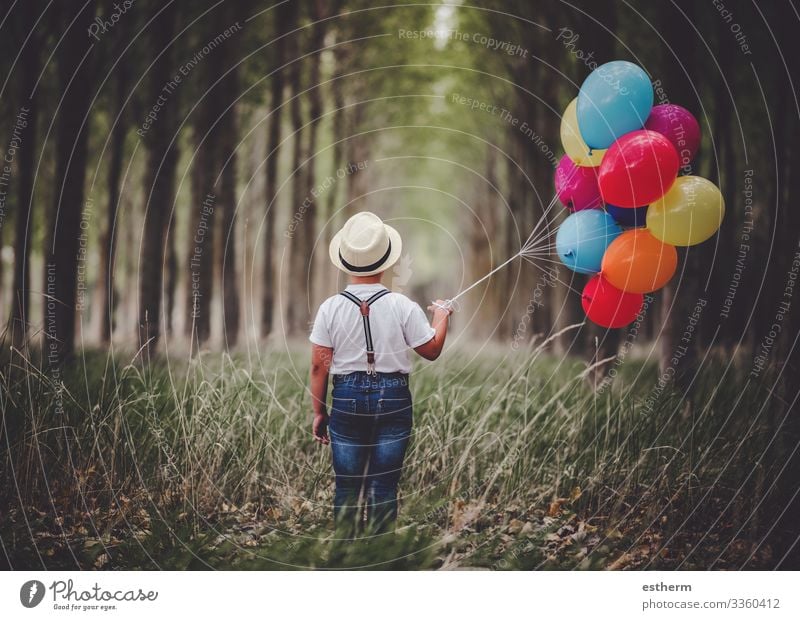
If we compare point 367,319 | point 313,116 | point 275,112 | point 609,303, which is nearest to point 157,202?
point 275,112

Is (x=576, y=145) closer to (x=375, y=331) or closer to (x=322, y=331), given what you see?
(x=375, y=331)

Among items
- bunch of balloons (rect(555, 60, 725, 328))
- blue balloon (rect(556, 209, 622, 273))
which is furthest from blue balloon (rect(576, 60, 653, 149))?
blue balloon (rect(556, 209, 622, 273))

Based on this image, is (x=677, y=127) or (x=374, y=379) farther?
(x=677, y=127)

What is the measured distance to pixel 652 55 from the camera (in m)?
8.04

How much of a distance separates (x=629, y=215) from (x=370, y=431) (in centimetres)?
193

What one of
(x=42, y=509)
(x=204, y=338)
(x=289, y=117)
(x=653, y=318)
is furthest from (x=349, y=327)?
(x=653, y=318)

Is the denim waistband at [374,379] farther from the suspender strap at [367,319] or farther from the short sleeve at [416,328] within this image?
the short sleeve at [416,328]

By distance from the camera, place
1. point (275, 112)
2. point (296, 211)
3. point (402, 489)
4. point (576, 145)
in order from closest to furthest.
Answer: point (576, 145)
point (402, 489)
point (275, 112)
point (296, 211)

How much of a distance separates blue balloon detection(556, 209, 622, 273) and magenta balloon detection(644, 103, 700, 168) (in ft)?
1.79

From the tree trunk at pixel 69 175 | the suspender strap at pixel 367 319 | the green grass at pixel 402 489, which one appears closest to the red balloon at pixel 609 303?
the green grass at pixel 402 489

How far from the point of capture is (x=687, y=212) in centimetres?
360

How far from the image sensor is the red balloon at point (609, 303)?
3844 mm

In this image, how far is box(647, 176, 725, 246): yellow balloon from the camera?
3.60m

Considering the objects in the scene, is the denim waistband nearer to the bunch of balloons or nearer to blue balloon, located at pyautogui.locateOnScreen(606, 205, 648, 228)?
the bunch of balloons
